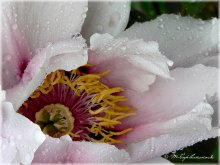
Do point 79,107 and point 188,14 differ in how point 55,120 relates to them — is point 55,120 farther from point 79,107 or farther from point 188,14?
point 188,14

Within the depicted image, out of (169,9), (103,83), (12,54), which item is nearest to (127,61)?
(103,83)

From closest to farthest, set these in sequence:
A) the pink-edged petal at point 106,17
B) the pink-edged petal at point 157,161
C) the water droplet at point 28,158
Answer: the water droplet at point 28,158
the pink-edged petal at point 157,161
the pink-edged petal at point 106,17

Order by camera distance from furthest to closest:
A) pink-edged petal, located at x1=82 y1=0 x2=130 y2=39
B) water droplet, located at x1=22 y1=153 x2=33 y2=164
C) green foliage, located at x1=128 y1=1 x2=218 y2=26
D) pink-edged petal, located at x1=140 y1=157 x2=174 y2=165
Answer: green foliage, located at x1=128 y1=1 x2=218 y2=26
pink-edged petal, located at x1=82 y1=0 x2=130 y2=39
pink-edged petal, located at x1=140 y1=157 x2=174 y2=165
water droplet, located at x1=22 y1=153 x2=33 y2=164

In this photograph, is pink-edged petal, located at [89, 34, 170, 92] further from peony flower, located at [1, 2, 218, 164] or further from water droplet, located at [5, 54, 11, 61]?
water droplet, located at [5, 54, 11, 61]

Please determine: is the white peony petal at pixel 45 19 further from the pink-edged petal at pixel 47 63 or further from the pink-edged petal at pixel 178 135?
the pink-edged petal at pixel 178 135

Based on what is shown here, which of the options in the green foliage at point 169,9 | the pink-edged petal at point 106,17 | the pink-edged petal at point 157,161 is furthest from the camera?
the green foliage at point 169,9

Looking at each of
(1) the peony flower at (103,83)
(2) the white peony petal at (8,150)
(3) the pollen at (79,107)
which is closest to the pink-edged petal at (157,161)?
(1) the peony flower at (103,83)

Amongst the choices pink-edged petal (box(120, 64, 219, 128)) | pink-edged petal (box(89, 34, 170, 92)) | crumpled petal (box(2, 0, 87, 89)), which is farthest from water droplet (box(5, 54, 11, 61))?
pink-edged petal (box(120, 64, 219, 128))
